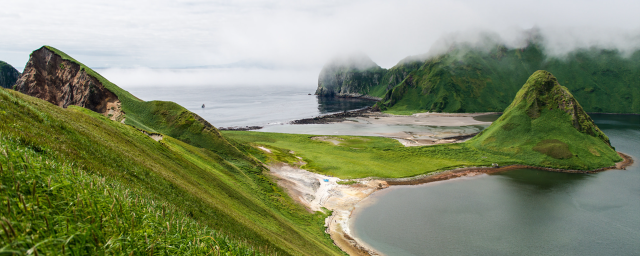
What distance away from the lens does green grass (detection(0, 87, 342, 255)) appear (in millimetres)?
13439

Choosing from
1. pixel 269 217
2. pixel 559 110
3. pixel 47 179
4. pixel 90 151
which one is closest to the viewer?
pixel 47 179

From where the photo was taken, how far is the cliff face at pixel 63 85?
5897cm

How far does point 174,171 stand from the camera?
93.4ft

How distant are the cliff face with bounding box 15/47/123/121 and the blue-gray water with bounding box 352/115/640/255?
55.1m

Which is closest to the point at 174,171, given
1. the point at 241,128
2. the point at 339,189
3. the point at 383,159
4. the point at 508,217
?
the point at 339,189

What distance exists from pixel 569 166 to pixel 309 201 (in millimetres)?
70991

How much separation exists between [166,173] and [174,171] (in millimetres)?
4101

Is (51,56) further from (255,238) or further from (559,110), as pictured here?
(559,110)

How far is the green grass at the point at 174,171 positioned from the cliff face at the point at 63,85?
25298mm

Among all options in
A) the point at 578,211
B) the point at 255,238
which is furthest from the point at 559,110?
the point at 255,238

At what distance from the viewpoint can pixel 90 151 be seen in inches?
650

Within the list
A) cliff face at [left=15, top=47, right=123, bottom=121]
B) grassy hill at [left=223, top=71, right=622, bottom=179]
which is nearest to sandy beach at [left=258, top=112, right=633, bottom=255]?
grassy hill at [left=223, top=71, right=622, bottom=179]

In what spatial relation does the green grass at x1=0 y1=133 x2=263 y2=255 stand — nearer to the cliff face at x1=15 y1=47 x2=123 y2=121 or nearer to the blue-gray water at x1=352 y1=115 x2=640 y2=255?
the blue-gray water at x1=352 y1=115 x2=640 y2=255

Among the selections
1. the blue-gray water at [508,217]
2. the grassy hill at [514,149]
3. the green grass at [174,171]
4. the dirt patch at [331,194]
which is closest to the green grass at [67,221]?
the green grass at [174,171]
